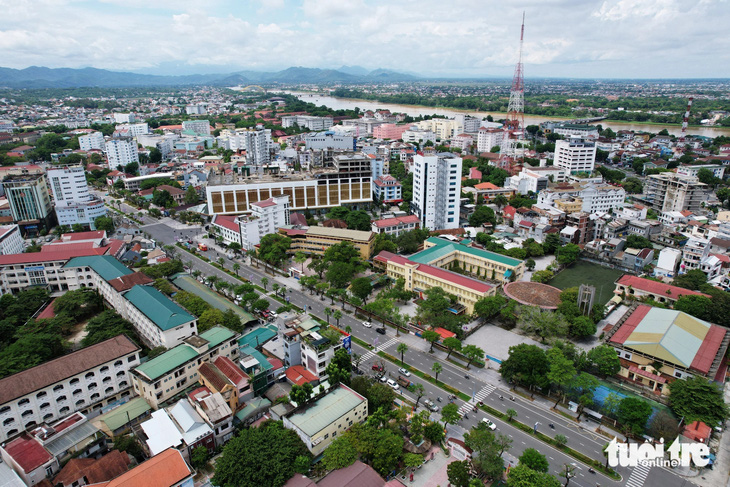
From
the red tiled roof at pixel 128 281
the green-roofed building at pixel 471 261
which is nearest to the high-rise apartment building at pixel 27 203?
the red tiled roof at pixel 128 281

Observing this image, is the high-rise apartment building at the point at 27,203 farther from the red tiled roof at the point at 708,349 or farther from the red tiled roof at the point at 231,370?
the red tiled roof at the point at 708,349

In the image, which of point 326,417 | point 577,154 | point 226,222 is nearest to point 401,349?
point 326,417

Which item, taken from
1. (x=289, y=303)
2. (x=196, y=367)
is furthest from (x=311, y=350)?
(x=289, y=303)

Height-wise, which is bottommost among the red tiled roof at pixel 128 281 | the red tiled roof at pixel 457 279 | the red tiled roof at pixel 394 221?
the red tiled roof at pixel 457 279

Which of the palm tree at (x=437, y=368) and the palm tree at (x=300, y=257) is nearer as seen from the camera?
the palm tree at (x=437, y=368)

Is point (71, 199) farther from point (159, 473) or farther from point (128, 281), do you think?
point (159, 473)

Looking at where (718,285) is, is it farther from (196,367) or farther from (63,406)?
(63,406)
